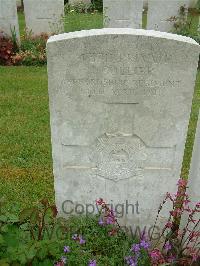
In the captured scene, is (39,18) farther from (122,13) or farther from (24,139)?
(24,139)

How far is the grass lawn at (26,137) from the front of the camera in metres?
4.43

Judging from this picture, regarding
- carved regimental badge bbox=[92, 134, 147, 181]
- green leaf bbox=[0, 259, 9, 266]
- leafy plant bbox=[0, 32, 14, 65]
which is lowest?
green leaf bbox=[0, 259, 9, 266]

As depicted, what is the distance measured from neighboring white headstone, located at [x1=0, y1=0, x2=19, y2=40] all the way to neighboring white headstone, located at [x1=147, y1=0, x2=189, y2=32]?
10.5 ft

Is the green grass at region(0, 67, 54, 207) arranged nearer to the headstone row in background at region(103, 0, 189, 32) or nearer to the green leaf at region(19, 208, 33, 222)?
the green leaf at region(19, 208, 33, 222)

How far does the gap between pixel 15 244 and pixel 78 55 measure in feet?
4.50

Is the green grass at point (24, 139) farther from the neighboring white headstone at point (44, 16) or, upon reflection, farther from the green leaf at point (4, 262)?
the neighboring white headstone at point (44, 16)

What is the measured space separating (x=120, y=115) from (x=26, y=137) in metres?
2.80

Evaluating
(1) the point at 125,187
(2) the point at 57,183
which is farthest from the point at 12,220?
(1) the point at 125,187

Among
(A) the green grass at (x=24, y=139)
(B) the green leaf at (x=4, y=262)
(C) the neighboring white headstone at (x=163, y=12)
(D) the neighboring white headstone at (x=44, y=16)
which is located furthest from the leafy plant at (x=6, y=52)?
(B) the green leaf at (x=4, y=262)

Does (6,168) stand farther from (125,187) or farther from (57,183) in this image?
(125,187)

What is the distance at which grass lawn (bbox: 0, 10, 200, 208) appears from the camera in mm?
4434

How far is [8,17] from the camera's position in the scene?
341 inches

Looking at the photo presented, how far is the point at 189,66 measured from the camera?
9.09ft

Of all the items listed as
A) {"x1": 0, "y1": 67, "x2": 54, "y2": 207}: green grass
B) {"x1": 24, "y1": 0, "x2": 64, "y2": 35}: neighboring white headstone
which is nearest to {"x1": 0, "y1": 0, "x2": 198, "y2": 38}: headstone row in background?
{"x1": 24, "y1": 0, "x2": 64, "y2": 35}: neighboring white headstone
